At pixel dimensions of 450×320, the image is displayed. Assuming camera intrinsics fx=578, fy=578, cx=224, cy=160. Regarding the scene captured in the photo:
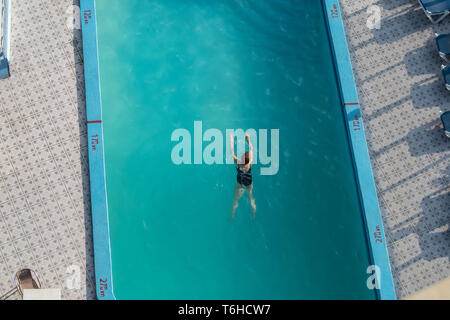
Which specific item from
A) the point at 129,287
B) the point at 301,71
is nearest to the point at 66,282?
the point at 129,287

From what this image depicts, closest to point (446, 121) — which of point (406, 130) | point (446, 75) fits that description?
point (406, 130)

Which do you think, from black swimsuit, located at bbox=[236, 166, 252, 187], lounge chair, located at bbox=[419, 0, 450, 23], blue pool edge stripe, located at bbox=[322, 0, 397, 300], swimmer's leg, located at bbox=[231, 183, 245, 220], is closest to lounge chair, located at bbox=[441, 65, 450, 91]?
lounge chair, located at bbox=[419, 0, 450, 23]

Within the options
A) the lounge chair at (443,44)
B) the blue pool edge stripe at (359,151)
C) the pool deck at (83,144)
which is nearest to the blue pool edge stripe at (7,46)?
the pool deck at (83,144)

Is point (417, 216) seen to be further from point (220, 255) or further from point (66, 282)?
point (66, 282)

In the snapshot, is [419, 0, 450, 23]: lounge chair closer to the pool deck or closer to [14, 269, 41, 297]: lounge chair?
the pool deck

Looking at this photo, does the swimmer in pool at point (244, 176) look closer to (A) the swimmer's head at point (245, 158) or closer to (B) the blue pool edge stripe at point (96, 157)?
(A) the swimmer's head at point (245, 158)

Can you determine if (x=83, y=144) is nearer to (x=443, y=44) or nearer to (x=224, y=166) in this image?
(x=224, y=166)

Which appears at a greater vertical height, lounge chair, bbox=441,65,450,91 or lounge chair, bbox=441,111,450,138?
lounge chair, bbox=441,65,450,91
